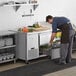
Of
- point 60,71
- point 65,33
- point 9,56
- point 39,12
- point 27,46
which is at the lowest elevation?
point 60,71

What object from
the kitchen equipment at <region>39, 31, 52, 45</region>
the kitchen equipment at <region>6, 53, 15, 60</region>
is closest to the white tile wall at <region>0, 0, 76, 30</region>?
the kitchen equipment at <region>39, 31, 52, 45</region>

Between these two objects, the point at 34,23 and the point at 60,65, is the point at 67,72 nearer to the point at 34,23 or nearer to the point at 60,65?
the point at 60,65

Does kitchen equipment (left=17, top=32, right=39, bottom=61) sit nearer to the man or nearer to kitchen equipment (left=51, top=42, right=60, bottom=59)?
kitchen equipment (left=51, top=42, right=60, bottom=59)

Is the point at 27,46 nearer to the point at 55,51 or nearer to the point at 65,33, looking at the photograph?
the point at 55,51

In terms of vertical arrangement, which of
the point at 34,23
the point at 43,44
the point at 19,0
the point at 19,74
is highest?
the point at 19,0

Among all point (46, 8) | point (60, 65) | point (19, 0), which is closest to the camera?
point (60, 65)

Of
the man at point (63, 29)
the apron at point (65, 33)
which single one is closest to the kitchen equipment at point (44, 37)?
the man at point (63, 29)

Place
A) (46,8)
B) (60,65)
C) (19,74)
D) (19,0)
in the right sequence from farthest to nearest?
(46,8), (19,0), (60,65), (19,74)

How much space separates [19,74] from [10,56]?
3.10 ft

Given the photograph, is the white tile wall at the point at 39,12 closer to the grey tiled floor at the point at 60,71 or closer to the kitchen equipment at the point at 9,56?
the kitchen equipment at the point at 9,56

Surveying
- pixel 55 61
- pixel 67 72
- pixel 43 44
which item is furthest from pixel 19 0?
pixel 67 72

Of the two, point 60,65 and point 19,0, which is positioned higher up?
point 19,0

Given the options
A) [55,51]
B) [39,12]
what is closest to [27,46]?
[55,51]

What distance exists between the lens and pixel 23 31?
652cm
